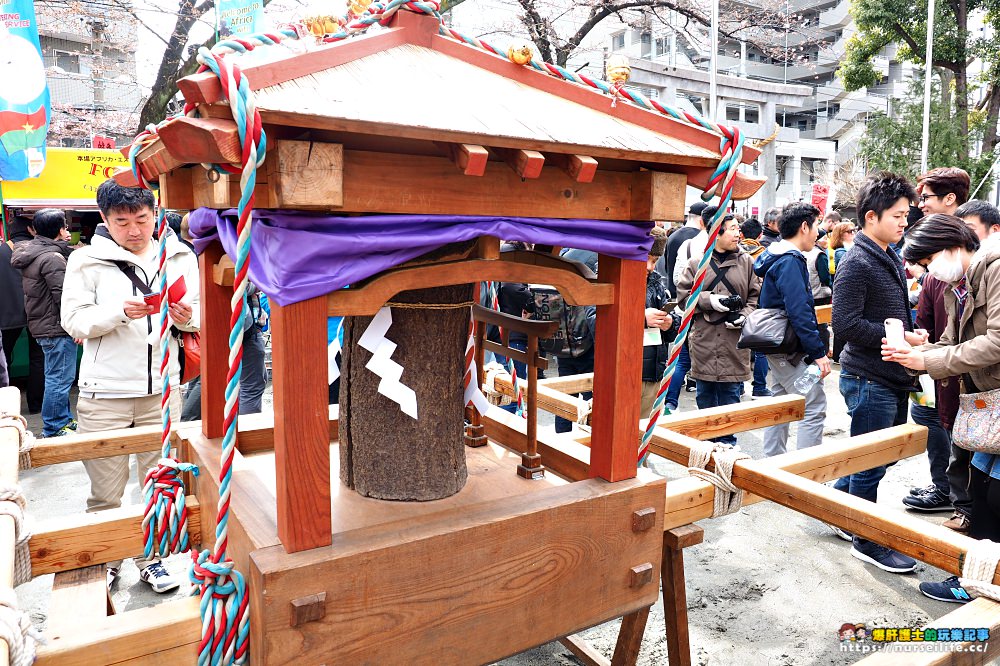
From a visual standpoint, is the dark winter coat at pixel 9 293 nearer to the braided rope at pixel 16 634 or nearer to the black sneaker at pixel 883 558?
the braided rope at pixel 16 634

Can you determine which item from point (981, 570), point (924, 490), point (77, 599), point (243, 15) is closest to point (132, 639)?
point (77, 599)

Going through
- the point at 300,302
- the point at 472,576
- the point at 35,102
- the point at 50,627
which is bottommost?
the point at 50,627

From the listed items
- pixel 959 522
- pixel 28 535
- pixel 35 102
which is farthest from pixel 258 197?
pixel 35 102

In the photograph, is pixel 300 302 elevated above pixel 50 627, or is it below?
above

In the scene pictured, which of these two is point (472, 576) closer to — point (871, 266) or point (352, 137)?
point (352, 137)

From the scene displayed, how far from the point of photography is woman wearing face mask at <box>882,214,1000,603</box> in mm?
2762

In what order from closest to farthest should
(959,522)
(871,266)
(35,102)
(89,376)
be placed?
(89,376), (871,266), (959,522), (35,102)

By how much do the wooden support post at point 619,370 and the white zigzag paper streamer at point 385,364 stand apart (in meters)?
0.50

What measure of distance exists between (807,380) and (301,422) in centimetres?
400

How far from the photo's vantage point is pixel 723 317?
16.1ft

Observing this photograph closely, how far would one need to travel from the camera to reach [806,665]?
267 cm

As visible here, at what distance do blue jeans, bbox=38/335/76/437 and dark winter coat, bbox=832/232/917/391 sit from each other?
584cm

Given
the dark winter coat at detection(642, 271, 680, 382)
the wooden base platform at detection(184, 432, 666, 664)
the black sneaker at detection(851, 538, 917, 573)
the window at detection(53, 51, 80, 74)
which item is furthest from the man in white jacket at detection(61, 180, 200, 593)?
the window at detection(53, 51, 80, 74)

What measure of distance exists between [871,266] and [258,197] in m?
3.37
